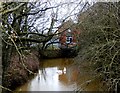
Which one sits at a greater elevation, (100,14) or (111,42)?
(100,14)

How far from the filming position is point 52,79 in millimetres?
8242

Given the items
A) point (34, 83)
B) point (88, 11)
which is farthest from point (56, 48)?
point (88, 11)

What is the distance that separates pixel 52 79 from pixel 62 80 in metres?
0.34

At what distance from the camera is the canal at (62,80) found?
19.2 ft

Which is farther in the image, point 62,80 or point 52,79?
point 52,79

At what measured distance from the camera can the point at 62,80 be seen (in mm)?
8141

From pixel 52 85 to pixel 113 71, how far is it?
297cm

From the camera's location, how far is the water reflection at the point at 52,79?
7.05 meters

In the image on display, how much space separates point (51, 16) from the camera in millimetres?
6305

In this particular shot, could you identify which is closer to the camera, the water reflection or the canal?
the canal

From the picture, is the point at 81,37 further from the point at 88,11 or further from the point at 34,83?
the point at 34,83

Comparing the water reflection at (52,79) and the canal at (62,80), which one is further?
the water reflection at (52,79)

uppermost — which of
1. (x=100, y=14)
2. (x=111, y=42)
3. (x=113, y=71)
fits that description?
(x=100, y=14)

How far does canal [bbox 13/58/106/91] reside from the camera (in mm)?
5840
